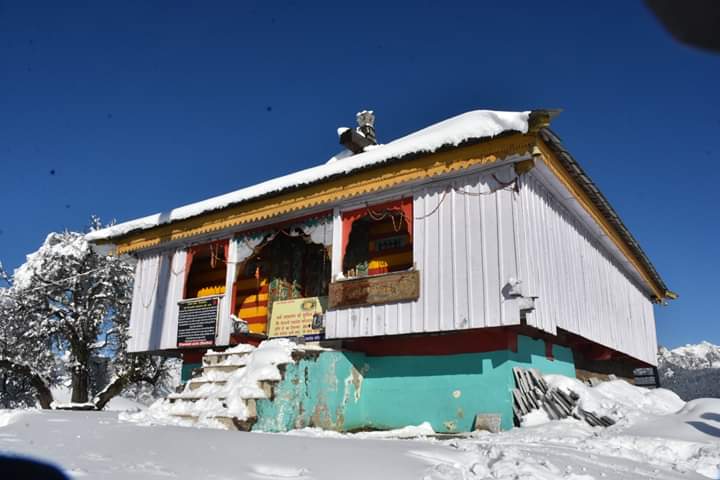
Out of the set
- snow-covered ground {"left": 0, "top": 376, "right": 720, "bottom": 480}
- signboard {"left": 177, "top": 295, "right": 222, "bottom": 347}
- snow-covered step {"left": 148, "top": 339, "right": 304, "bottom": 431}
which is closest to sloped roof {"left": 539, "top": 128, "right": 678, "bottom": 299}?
snow-covered ground {"left": 0, "top": 376, "right": 720, "bottom": 480}

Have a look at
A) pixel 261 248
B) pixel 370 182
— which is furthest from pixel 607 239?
pixel 261 248

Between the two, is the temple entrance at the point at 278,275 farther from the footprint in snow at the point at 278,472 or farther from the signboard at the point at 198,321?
the footprint in snow at the point at 278,472

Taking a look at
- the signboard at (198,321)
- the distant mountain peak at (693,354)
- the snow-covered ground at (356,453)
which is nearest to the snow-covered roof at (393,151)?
the signboard at (198,321)

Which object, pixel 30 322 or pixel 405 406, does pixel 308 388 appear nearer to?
pixel 405 406

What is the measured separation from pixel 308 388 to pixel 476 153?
15.1 feet

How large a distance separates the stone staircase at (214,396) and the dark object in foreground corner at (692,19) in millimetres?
7211

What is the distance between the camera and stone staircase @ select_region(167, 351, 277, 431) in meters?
7.41

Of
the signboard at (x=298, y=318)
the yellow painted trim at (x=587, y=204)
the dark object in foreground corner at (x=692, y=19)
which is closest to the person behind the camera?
the dark object in foreground corner at (x=692, y=19)

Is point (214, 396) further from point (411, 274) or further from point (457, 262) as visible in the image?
point (457, 262)

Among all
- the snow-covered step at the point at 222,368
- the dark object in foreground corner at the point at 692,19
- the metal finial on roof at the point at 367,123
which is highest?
the metal finial on roof at the point at 367,123

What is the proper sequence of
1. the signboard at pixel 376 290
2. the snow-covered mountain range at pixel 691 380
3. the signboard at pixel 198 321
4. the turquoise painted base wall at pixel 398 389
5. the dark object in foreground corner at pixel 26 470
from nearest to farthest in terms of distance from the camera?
1. the dark object in foreground corner at pixel 26 470
2. the turquoise painted base wall at pixel 398 389
3. the signboard at pixel 376 290
4. the signboard at pixel 198 321
5. the snow-covered mountain range at pixel 691 380

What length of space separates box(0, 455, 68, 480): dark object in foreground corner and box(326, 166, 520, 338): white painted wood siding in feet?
21.7

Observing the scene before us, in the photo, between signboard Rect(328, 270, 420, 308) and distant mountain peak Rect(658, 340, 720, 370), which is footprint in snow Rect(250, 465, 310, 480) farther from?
distant mountain peak Rect(658, 340, 720, 370)

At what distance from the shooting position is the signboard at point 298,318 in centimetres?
1091
